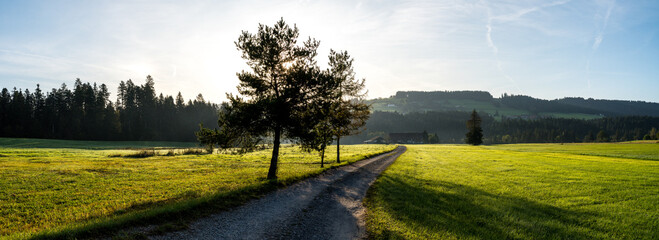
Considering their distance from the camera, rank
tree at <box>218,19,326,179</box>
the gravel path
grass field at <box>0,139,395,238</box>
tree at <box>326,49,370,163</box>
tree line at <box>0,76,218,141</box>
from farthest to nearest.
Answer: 1. tree line at <box>0,76,218,141</box>
2. tree at <box>326,49,370,163</box>
3. tree at <box>218,19,326,179</box>
4. grass field at <box>0,139,395,238</box>
5. the gravel path

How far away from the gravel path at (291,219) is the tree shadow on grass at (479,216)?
5.25 ft

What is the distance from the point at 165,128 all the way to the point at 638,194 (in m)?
122

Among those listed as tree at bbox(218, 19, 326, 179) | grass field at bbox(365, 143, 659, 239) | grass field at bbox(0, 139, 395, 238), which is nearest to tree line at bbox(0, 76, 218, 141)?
grass field at bbox(0, 139, 395, 238)

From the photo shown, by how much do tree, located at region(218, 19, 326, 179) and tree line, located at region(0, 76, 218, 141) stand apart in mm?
93675

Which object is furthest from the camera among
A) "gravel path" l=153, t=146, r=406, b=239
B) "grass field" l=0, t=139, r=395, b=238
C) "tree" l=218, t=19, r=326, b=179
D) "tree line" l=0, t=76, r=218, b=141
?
"tree line" l=0, t=76, r=218, b=141

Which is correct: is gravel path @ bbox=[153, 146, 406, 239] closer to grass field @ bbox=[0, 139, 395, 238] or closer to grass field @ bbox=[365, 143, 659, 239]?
grass field @ bbox=[365, 143, 659, 239]

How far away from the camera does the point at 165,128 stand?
352 ft

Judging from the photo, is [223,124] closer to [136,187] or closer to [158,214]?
[136,187]

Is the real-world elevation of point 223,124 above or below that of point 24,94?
below

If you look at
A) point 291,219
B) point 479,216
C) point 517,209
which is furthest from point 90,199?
point 517,209

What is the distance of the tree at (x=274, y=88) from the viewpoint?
67.6ft

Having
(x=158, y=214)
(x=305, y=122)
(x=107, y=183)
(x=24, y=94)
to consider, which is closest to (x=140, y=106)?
(x=24, y=94)

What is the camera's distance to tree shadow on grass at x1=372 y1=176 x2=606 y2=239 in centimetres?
956

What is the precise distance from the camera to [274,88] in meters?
21.6
